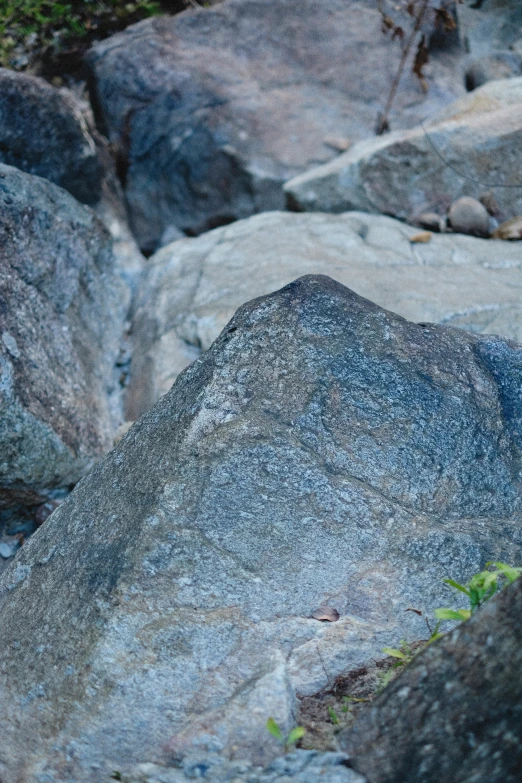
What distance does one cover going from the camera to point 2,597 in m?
1.91

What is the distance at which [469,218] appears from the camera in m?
4.29

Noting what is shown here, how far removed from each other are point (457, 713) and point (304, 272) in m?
2.57

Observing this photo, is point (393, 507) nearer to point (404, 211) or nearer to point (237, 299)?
point (237, 299)

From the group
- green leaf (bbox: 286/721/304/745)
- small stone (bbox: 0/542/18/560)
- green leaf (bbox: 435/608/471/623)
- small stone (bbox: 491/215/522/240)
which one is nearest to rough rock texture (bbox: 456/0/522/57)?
small stone (bbox: 491/215/522/240)

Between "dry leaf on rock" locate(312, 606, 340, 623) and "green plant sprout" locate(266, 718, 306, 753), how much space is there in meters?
0.33

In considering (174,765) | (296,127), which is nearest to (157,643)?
(174,765)

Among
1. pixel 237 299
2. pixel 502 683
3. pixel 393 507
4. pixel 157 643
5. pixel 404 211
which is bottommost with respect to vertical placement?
pixel 404 211

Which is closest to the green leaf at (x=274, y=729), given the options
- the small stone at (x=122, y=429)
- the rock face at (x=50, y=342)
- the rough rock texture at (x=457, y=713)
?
the rough rock texture at (x=457, y=713)

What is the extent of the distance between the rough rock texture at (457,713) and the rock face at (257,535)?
205 millimetres

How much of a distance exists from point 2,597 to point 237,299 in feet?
6.31

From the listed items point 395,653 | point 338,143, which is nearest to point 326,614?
point 395,653

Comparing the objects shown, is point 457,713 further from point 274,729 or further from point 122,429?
point 122,429

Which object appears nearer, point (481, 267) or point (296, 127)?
point (481, 267)

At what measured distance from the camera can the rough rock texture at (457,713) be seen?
43.7 inches
